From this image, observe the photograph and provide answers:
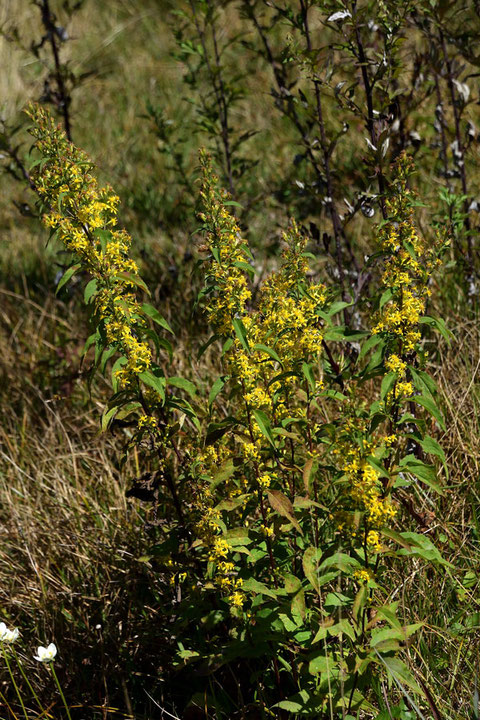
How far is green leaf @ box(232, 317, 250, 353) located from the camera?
1860mm

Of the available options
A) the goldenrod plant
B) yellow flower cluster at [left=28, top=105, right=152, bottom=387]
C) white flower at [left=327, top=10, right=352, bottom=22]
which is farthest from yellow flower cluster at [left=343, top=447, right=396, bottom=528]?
white flower at [left=327, top=10, right=352, bottom=22]

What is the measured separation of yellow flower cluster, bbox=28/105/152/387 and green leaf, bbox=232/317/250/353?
25 centimetres

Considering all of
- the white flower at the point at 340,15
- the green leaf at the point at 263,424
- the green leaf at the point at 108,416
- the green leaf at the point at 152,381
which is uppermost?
the white flower at the point at 340,15

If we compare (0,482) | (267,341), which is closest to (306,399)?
(267,341)

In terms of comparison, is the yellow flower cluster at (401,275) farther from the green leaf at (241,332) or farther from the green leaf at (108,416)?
the green leaf at (108,416)

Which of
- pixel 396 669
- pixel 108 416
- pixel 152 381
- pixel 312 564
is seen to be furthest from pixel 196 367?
pixel 396 669

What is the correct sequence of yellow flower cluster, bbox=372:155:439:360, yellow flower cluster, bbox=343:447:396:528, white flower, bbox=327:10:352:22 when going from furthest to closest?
white flower, bbox=327:10:352:22, yellow flower cluster, bbox=372:155:439:360, yellow flower cluster, bbox=343:447:396:528

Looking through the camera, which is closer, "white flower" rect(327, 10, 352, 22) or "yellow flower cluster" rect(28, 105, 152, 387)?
"yellow flower cluster" rect(28, 105, 152, 387)

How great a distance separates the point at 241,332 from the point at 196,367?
76.4 inches

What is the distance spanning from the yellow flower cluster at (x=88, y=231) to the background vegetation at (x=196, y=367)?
16 cm

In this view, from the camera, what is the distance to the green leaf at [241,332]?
1.86m

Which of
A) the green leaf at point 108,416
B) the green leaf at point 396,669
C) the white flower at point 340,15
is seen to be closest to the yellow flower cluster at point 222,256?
the green leaf at point 108,416

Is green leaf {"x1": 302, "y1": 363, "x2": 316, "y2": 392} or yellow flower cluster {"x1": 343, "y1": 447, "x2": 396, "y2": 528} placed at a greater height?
green leaf {"x1": 302, "y1": 363, "x2": 316, "y2": 392}

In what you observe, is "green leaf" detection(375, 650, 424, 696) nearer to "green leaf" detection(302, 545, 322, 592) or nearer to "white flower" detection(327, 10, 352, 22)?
"green leaf" detection(302, 545, 322, 592)
